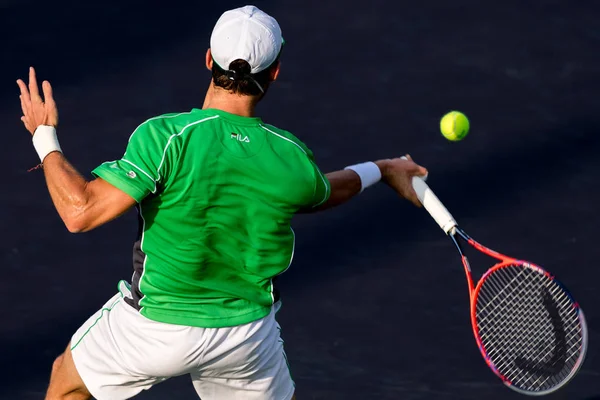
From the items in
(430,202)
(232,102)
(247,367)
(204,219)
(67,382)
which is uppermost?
(232,102)

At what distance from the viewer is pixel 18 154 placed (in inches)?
328

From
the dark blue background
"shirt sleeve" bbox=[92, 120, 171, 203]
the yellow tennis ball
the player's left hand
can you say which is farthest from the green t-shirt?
the yellow tennis ball

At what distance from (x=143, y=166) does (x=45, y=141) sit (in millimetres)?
451

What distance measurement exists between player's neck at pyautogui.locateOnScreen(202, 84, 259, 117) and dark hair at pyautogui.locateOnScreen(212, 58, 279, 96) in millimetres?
17

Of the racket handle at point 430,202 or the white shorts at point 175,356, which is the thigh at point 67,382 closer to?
the white shorts at point 175,356

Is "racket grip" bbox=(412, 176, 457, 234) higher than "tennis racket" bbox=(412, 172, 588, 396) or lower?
higher

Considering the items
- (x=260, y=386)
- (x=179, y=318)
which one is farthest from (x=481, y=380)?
(x=179, y=318)

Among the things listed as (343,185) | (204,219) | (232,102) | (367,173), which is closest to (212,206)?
(204,219)

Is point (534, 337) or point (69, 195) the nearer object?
point (69, 195)

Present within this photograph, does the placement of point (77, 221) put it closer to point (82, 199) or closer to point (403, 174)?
point (82, 199)

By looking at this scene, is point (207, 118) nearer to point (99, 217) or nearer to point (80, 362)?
point (99, 217)

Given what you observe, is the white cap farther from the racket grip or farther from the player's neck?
the racket grip

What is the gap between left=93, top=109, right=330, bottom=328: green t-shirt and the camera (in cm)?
508

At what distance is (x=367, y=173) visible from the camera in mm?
5914
